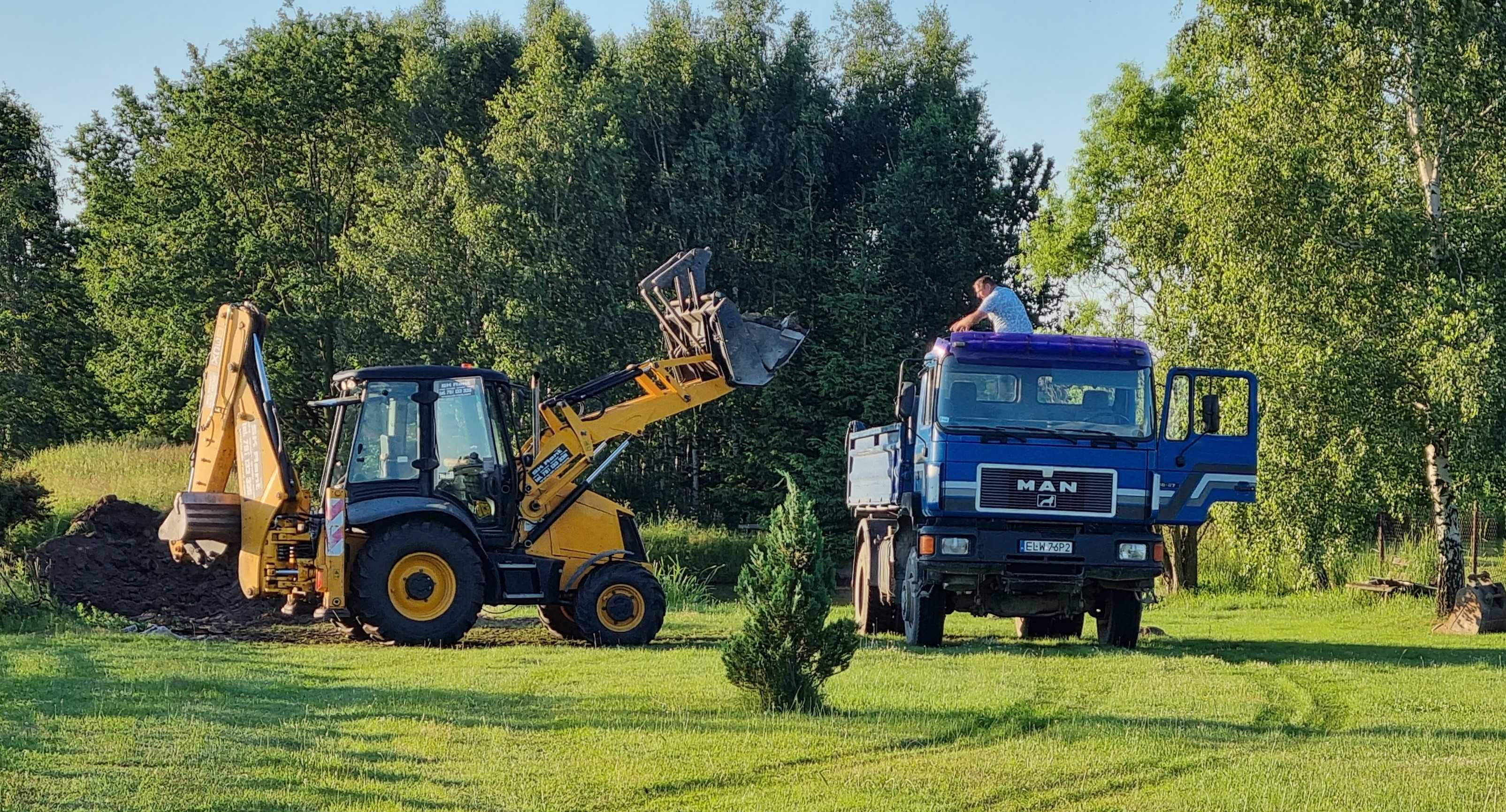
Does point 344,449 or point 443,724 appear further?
point 344,449

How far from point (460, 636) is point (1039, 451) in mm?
6314

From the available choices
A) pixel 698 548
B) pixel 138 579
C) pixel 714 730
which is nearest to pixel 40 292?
pixel 698 548

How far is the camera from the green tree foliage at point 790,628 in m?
11.0

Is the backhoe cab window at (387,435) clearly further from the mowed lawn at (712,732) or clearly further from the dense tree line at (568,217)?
the dense tree line at (568,217)

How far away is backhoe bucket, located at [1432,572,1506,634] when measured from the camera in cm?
2034

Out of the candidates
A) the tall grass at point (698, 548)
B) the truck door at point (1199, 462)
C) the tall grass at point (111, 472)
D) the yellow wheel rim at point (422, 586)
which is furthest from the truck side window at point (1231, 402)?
the tall grass at point (111, 472)

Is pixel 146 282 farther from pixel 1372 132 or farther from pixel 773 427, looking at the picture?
pixel 1372 132

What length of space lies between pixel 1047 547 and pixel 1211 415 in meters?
2.13

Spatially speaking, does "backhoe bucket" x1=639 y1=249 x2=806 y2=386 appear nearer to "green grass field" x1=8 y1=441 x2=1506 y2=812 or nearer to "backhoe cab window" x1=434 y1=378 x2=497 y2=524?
"backhoe cab window" x1=434 y1=378 x2=497 y2=524

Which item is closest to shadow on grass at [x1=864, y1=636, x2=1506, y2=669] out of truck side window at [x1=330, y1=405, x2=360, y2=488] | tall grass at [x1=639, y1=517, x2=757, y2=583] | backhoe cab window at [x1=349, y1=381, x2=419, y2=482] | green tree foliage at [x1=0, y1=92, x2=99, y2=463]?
backhoe cab window at [x1=349, y1=381, x2=419, y2=482]

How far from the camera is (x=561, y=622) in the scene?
1769 centimetres

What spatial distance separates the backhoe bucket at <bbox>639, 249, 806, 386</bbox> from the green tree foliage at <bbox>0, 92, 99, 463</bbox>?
33.9 meters

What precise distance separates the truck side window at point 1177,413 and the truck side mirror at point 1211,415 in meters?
0.17

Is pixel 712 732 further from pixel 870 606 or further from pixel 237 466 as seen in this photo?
pixel 870 606
